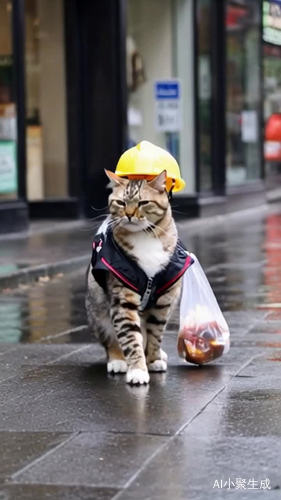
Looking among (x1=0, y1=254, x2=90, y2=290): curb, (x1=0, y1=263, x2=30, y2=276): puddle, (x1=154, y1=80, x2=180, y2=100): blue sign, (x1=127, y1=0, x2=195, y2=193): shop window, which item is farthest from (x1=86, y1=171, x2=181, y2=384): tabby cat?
(x1=154, y1=80, x2=180, y2=100): blue sign

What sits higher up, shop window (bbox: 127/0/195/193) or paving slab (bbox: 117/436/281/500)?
shop window (bbox: 127/0/195/193)

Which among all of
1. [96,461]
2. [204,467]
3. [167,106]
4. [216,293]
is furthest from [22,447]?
[167,106]

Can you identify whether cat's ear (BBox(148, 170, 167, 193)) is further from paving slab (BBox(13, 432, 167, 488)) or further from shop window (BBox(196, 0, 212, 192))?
shop window (BBox(196, 0, 212, 192))

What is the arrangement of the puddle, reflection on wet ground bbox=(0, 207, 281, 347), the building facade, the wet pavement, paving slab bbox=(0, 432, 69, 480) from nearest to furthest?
the wet pavement, paving slab bbox=(0, 432, 69, 480), reflection on wet ground bbox=(0, 207, 281, 347), the puddle, the building facade

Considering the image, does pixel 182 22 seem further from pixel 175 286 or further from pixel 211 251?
pixel 175 286

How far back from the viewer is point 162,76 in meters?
21.5

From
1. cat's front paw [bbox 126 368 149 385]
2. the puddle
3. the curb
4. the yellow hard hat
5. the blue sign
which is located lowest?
the curb

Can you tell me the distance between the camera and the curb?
12586 millimetres

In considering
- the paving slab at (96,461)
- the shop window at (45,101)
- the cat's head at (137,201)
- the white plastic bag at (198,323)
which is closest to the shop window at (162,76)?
the shop window at (45,101)

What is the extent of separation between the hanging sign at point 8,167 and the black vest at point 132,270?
1053 cm

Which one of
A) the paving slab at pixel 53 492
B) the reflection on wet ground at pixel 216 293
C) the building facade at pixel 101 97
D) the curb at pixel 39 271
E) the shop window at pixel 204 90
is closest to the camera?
the paving slab at pixel 53 492

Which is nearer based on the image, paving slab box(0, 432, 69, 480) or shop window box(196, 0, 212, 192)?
paving slab box(0, 432, 69, 480)

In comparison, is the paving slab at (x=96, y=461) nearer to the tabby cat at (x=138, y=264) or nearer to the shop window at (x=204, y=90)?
the tabby cat at (x=138, y=264)

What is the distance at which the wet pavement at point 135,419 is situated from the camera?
4863 mm
